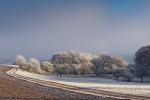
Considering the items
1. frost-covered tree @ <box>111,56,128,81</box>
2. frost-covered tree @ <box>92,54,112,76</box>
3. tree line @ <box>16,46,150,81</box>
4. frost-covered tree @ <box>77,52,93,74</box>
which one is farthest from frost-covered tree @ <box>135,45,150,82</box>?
frost-covered tree @ <box>77,52,93,74</box>

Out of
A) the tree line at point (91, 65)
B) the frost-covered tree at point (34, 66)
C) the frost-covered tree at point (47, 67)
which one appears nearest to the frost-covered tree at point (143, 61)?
the tree line at point (91, 65)

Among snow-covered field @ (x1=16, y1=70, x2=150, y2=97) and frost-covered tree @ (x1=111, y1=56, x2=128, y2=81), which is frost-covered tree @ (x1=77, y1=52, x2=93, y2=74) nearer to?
frost-covered tree @ (x1=111, y1=56, x2=128, y2=81)

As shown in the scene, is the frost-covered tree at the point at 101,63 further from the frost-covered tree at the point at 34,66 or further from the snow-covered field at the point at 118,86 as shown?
the snow-covered field at the point at 118,86

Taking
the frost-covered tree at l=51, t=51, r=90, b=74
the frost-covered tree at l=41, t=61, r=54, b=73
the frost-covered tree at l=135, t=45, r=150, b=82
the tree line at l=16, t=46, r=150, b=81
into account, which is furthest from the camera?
the frost-covered tree at l=41, t=61, r=54, b=73

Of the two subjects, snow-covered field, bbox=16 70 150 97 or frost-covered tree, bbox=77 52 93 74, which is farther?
frost-covered tree, bbox=77 52 93 74

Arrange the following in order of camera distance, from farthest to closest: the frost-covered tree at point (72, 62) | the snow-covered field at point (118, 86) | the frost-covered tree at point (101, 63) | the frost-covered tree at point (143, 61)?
the frost-covered tree at point (72, 62) → the frost-covered tree at point (101, 63) → the frost-covered tree at point (143, 61) → the snow-covered field at point (118, 86)

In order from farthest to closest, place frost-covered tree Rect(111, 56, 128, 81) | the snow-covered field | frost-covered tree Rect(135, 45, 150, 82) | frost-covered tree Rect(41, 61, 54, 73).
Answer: frost-covered tree Rect(41, 61, 54, 73) → frost-covered tree Rect(111, 56, 128, 81) → frost-covered tree Rect(135, 45, 150, 82) → the snow-covered field

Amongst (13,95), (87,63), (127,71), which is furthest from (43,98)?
(87,63)

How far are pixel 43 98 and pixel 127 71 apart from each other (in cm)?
2826

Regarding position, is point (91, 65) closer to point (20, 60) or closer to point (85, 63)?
point (85, 63)

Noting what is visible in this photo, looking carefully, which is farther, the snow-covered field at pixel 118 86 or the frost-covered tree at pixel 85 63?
the frost-covered tree at pixel 85 63

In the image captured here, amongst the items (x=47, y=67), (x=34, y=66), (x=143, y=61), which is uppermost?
(x=143, y=61)

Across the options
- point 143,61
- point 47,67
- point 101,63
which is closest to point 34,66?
point 47,67

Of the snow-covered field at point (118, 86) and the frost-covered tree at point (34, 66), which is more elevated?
the frost-covered tree at point (34, 66)
